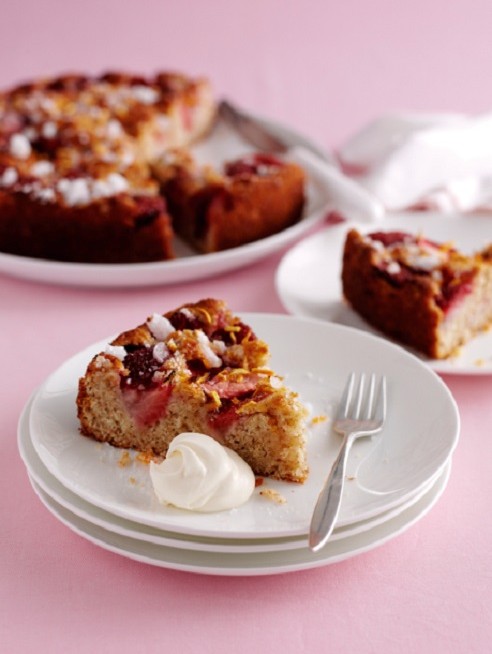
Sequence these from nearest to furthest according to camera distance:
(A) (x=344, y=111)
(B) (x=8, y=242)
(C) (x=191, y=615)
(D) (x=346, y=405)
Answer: (C) (x=191, y=615), (D) (x=346, y=405), (B) (x=8, y=242), (A) (x=344, y=111)

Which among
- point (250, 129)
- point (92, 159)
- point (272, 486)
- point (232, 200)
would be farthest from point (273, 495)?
point (250, 129)

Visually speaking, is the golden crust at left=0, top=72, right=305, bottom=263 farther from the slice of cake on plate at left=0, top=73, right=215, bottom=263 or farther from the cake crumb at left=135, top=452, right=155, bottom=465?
the cake crumb at left=135, top=452, right=155, bottom=465

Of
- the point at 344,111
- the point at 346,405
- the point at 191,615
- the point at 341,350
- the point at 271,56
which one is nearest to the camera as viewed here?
Answer: the point at 191,615

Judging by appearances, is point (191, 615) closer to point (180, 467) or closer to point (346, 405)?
point (180, 467)

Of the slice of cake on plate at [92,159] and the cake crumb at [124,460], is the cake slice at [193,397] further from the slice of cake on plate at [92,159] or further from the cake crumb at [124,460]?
the slice of cake on plate at [92,159]

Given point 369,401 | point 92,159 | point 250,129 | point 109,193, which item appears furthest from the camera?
point 250,129

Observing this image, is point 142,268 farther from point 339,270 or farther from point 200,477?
point 200,477

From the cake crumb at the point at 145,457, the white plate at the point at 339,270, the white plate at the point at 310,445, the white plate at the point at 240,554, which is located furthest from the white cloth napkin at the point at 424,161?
the white plate at the point at 240,554

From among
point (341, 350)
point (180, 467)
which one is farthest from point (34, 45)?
point (180, 467)
